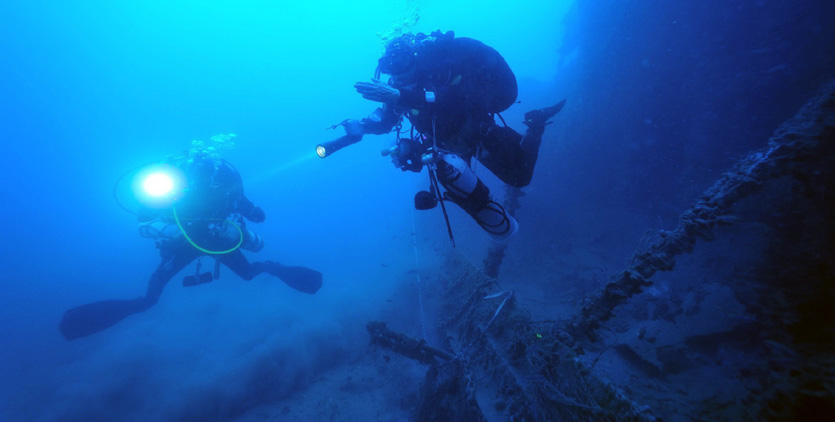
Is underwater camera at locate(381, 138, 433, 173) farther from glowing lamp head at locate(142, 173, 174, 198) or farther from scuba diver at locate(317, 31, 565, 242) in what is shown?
glowing lamp head at locate(142, 173, 174, 198)

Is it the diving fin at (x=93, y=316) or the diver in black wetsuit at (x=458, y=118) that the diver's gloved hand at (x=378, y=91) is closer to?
the diver in black wetsuit at (x=458, y=118)

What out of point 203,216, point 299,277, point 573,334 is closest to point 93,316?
point 203,216

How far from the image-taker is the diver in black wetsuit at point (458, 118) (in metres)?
3.03

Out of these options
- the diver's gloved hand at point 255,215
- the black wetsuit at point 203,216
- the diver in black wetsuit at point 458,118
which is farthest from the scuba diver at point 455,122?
the diver's gloved hand at point 255,215

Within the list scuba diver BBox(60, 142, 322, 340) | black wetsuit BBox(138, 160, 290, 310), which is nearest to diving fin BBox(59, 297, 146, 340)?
scuba diver BBox(60, 142, 322, 340)

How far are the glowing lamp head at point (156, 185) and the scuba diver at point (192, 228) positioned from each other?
0.06ft

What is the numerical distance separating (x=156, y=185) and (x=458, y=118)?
6907 millimetres

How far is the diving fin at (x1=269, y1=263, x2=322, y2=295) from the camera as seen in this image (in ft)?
29.0

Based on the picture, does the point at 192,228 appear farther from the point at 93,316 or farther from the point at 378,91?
the point at 378,91

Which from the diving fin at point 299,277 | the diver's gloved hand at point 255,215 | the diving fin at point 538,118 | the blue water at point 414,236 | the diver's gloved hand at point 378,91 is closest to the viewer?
the diver's gloved hand at point 378,91

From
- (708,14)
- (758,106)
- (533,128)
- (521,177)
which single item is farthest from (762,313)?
(708,14)

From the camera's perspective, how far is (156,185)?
6434mm

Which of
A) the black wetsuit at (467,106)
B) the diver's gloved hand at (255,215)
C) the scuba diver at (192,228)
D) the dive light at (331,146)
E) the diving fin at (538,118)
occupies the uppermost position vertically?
the diving fin at (538,118)

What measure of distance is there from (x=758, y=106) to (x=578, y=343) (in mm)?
6635
